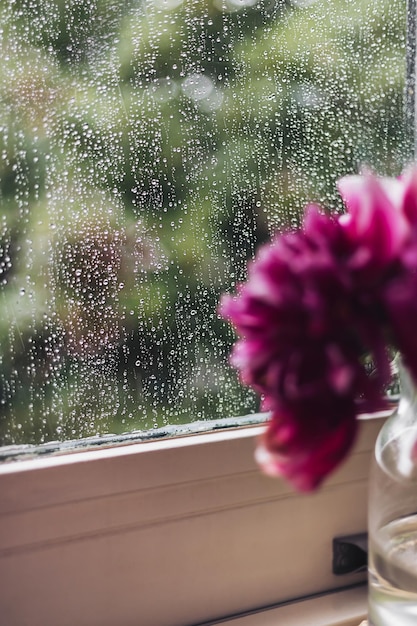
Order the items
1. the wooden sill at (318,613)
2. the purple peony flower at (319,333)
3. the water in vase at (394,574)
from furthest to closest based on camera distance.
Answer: the wooden sill at (318,613) < the water in vase at (394,574) < the purple peony flower at (319,333)

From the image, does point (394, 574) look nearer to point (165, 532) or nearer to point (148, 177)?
point (165, 532)

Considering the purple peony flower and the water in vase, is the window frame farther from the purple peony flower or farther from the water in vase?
the purple peony flower

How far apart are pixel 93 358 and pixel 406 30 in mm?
529

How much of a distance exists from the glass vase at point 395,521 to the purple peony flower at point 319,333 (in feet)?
0.69

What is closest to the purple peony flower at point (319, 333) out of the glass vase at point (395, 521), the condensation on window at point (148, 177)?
the glass vase at point (395, 521)

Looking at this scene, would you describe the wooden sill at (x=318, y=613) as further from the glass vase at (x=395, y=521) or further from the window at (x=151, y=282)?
the glass vase at (x=395, y=521)

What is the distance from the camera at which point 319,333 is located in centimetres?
43

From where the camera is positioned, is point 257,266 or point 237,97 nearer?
point 257,266

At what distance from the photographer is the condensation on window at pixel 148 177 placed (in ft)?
2.36

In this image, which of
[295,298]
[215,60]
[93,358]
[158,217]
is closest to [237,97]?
[215,60]

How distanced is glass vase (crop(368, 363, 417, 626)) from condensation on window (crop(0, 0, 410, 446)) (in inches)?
8.2

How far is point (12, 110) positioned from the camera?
2.32 feet

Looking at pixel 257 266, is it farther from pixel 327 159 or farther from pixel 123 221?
pixel 327 159

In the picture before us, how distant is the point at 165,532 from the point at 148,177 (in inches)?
14.0
